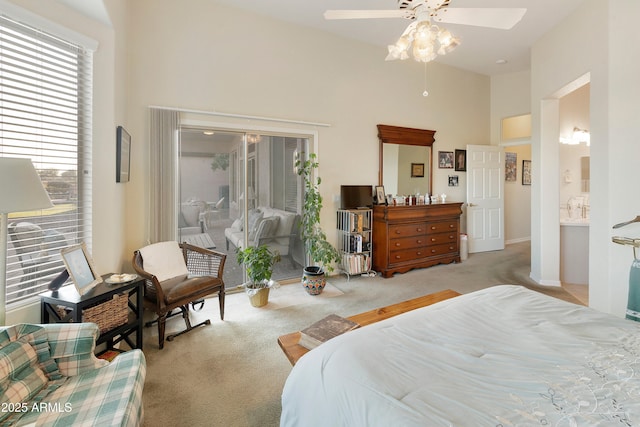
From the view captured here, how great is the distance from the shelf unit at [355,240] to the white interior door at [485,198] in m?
2.56

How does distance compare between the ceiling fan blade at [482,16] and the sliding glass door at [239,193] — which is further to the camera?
the sliding glass door at [239,193]

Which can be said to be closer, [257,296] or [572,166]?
[257,296]

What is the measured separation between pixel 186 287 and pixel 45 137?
1474 mm

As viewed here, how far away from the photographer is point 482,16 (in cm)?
196

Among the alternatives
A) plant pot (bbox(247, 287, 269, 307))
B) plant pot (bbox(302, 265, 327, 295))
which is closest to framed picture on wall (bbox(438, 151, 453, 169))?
plant pot (bbox(302, 265, 327, 295))

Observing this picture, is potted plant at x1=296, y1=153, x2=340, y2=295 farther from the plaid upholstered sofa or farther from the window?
the plaid upholstered sofa

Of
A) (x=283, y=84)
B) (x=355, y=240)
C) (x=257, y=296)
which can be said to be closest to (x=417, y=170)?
(x=355, y=240)

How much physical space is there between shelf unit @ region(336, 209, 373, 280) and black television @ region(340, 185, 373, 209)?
112 millimetres

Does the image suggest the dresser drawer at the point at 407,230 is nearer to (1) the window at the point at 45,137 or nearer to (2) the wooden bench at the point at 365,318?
(2) the wooden bench at the point at 365,318

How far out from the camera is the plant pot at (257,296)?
3297 millimetres

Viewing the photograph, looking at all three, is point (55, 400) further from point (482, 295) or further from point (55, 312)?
point (482, 295)

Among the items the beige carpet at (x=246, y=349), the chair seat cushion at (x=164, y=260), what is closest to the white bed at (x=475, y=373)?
the beige carpet at (x=246, y=349)

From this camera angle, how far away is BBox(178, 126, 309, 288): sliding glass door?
11.7ft

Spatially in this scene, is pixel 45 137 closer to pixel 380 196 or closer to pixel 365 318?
pixel 365 318
